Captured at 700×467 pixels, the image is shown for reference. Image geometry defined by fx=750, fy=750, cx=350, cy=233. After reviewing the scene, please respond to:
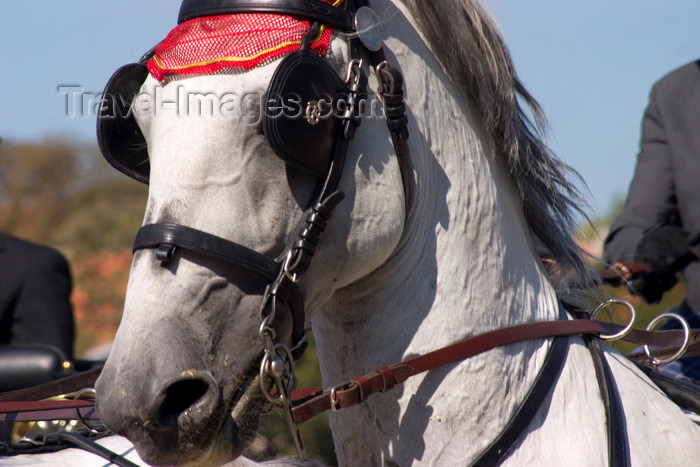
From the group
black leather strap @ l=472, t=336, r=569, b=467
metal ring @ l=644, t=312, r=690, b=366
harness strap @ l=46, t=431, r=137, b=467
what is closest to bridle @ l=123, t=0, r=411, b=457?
black leather strap @ l=472, t=336, r=569, b=467

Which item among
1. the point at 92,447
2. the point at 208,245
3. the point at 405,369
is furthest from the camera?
the point at 92,447

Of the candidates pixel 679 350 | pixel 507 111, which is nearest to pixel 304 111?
pixel 507 111

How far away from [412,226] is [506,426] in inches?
20.6

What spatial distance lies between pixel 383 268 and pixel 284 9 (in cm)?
64

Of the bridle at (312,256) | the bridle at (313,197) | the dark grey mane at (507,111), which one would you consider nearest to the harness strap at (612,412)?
the bridle at (312,256)

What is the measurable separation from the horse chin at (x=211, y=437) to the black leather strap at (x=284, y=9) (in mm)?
800

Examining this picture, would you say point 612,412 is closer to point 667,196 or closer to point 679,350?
point 679,350

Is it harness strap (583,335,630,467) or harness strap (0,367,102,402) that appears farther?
harness strap (0,367,102,402)

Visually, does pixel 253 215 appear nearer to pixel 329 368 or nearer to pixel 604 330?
pixel 329 368

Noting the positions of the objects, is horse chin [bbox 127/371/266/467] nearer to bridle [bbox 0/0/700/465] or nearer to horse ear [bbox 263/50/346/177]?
bridle [bbox 0/0/700/465]

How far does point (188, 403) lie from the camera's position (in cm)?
152

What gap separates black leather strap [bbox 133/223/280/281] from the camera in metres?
1.51

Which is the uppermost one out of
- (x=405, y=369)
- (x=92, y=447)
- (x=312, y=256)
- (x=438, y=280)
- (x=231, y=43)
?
(x=231, y=43)

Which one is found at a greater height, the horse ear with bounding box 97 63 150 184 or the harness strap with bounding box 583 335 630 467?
the horse ear with bounding box 97 63 150 184
